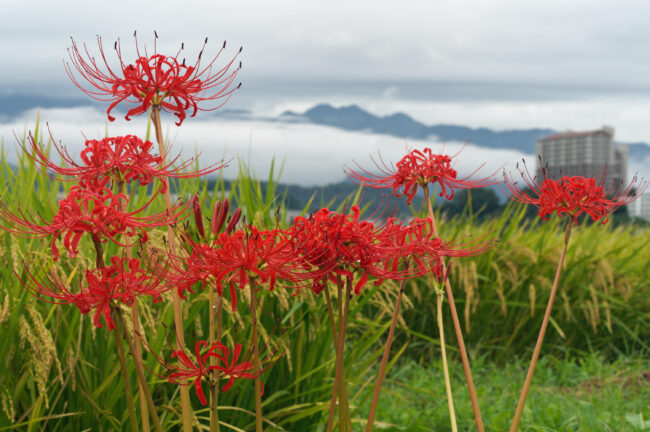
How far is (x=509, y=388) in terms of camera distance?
500 cm

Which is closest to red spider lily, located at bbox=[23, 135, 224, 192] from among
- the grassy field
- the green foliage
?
the grassy field

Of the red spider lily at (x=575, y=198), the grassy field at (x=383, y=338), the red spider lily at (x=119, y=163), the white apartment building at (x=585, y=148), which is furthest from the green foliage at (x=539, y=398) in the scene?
the white apartment building at (x=585, y=148)

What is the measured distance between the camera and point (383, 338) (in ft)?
21.2

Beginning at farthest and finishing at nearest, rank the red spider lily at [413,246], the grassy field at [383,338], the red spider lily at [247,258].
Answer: the grassy field at [383,338] → the red spider lily at [413,246] → the red spider lily at [247,258]

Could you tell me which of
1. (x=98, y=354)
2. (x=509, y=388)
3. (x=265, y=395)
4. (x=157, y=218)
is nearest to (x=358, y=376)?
(x=265, y=395)

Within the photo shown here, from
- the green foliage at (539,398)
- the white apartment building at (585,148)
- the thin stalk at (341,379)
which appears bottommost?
the green foliage at (539,398)

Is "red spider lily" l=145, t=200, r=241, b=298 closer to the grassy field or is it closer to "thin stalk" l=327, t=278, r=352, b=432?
the grassy field

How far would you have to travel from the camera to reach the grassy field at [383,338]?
117 inches

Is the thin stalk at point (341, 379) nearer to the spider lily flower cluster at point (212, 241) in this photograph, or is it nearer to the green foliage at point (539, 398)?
the spider lily flower cluster at point (212, 241)

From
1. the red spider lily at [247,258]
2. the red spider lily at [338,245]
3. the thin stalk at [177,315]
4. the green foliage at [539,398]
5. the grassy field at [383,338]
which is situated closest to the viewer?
the red spider lily at [247,258]

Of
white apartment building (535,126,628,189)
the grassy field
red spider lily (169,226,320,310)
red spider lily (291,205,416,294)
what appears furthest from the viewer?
white apartment building (535,126,628,189)

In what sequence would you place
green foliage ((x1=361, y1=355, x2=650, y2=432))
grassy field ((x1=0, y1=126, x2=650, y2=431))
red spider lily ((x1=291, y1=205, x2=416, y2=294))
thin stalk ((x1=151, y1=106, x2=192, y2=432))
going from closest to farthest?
red spider lily ((x1=291, y1=205, x2=416, y2=294)), thin stalk ((x1=151, y1=106, x2=192, y2=432)), grassy field ((x1=0, y1=126, x2=650, y2=431)), green foliage ((x1=361, y1=355, x2=650, y2=432))

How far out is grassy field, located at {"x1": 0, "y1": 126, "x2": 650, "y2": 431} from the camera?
9.78 ft

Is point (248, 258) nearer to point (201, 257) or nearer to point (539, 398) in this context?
point (201, 257)
